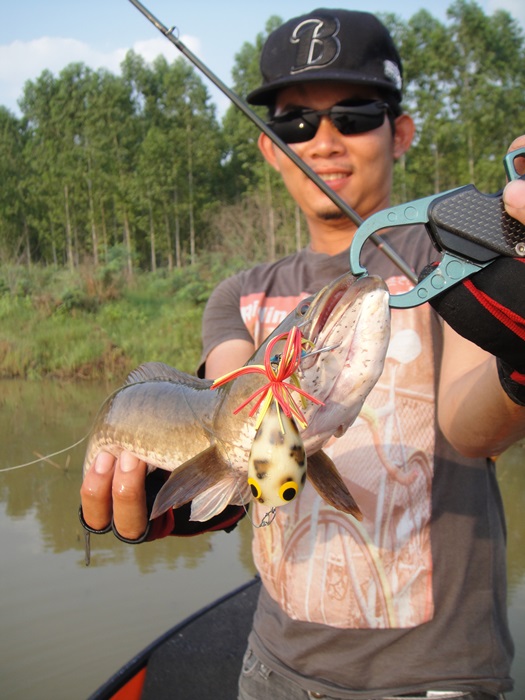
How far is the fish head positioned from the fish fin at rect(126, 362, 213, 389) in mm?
417

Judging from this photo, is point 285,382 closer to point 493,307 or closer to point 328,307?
point 328,307

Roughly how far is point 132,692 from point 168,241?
97.9ft

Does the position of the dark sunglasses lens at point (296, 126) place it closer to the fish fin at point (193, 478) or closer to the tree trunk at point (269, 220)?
the fish fin at point (193, 478)

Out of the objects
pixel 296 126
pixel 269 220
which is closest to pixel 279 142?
pixel 296 126

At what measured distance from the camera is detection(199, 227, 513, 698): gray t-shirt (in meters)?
1.98

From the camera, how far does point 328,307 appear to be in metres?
1.31

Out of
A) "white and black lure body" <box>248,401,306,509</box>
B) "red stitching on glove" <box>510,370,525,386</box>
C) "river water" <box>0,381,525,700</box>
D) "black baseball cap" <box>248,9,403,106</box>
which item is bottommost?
"river water" <box>0,381,525,700</box>

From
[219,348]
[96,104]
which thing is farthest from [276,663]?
[96,104]

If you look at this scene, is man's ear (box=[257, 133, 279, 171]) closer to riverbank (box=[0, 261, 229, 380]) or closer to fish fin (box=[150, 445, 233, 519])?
fish fin (box=[150, 445, 233, 519])

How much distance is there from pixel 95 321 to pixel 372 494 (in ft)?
54.0

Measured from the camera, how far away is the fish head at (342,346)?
1.24m

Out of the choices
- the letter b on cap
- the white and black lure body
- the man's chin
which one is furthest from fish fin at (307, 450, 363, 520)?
the letter b on cap

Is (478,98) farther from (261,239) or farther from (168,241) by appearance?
(168,241)

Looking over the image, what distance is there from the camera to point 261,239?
80.3 feet
